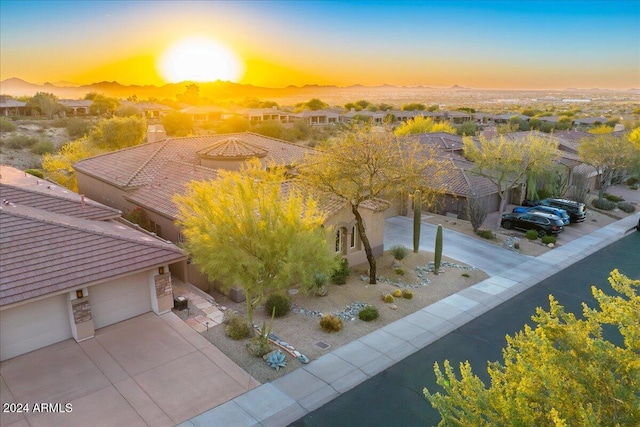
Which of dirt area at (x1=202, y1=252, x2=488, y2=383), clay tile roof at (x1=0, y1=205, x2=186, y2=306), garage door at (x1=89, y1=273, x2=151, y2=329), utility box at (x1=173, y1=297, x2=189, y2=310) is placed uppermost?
clay tile roof at (x1=0, y1=205, x2=186, y2=306)

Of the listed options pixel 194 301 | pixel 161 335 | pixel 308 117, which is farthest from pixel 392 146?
pixel 308 117

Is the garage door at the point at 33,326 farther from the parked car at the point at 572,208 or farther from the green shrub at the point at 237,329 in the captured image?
the parked car at the point at 572,208

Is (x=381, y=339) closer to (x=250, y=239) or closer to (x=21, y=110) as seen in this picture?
(x=250, y=239)

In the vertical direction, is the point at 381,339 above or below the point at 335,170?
below

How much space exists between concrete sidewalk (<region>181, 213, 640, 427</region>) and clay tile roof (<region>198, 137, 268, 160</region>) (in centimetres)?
1529

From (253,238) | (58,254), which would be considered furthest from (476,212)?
(58,254)

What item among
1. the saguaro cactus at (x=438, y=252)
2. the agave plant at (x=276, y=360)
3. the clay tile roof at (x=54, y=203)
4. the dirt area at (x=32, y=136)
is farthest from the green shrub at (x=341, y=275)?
the dirt area at (x=32, y=136)

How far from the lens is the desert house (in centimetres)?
1417

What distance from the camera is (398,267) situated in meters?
23.3

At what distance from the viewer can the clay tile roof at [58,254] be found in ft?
46.1

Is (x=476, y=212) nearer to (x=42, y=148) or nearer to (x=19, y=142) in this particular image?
(x=42, y=148)

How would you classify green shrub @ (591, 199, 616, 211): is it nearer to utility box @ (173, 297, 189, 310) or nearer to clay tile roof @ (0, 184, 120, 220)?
utility box @ (173, 297, 189, 310)

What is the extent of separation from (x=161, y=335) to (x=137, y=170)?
15.3 m

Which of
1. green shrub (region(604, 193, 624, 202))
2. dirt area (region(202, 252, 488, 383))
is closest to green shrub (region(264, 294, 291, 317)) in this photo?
dirt area (region(202, 252, 488, 383))
